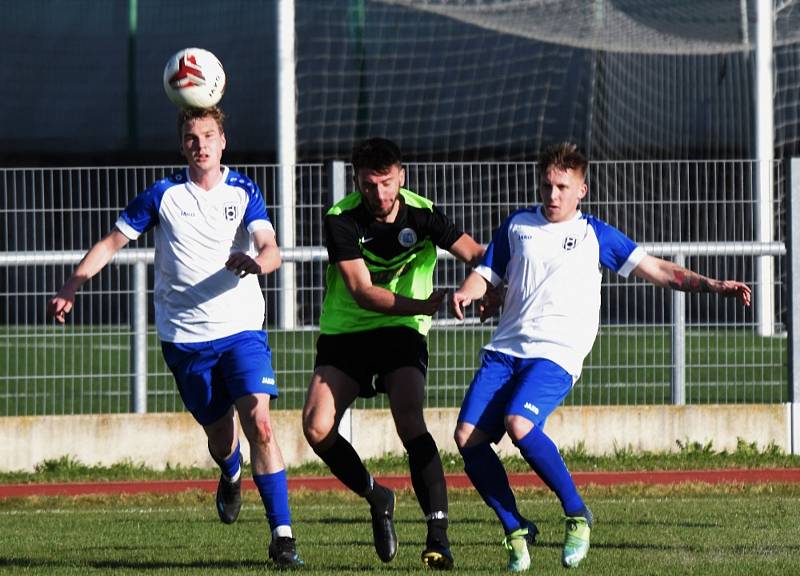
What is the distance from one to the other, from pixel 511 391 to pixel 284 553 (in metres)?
1.24

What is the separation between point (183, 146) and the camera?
7676 millimetres

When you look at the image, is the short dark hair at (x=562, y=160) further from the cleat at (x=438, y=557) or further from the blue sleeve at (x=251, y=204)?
the cleat at (x=438, y=557)

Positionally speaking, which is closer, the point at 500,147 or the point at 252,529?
the point at 252,529

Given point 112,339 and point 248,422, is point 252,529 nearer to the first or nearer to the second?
point 248,422

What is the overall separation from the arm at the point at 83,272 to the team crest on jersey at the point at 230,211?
1.60ft

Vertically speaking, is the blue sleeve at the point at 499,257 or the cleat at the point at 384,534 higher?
the blue sleeve at the point at 499,257

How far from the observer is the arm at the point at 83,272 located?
7250mm

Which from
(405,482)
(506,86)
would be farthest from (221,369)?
(506,86)

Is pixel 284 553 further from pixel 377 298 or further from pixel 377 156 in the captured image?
pixel 377 156

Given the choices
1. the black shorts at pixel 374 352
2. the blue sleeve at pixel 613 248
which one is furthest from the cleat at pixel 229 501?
the blue sleeve at pixel 613 248

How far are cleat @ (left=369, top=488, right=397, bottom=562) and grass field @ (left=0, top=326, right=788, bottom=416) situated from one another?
4548mm

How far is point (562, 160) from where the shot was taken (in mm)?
7238

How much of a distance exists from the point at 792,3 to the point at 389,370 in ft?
50.8

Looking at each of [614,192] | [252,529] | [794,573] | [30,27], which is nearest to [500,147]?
[30,27]
